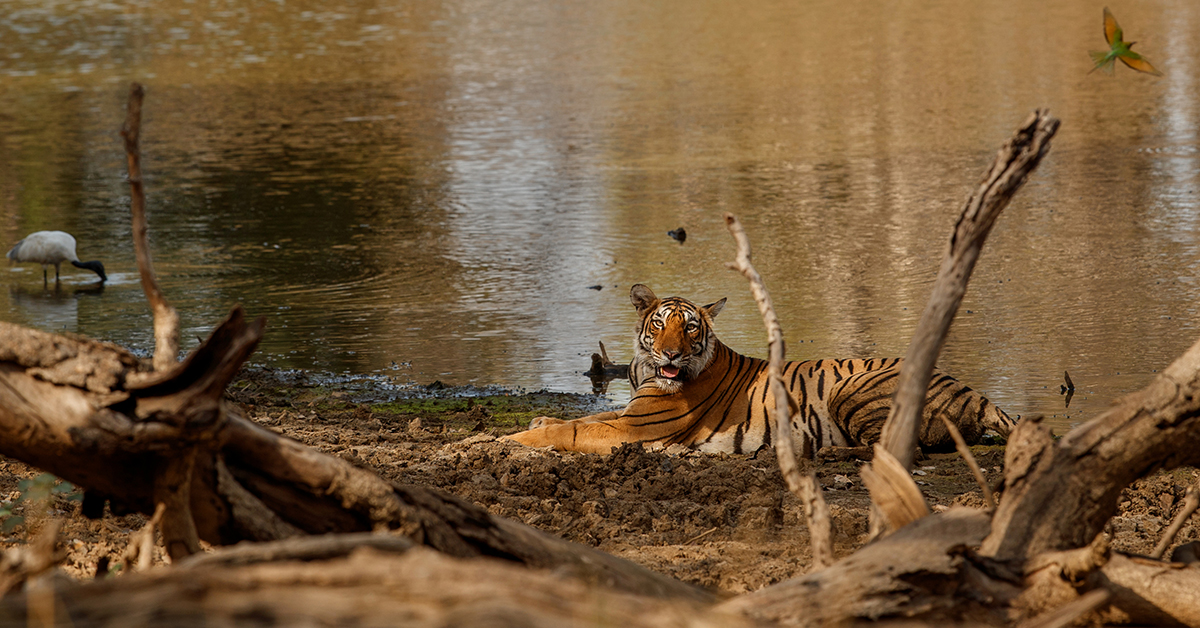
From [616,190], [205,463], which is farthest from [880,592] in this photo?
[616,190]

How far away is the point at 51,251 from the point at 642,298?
6303 millimetres

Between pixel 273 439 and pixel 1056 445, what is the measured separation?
2248 mm

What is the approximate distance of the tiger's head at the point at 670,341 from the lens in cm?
718

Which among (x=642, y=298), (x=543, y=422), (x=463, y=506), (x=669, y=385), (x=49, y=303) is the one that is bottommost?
(x=543, y=422)

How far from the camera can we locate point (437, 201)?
46.4ft

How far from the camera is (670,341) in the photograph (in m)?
7.19

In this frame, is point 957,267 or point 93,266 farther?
point 93,266

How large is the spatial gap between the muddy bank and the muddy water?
1.11 metres

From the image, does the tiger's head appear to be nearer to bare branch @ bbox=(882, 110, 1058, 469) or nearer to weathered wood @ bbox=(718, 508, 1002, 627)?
bare branch @ bbox=(882, 110, 1058, 469)

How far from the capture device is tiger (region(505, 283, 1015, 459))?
6.72m

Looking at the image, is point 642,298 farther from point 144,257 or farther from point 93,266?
point 93,266

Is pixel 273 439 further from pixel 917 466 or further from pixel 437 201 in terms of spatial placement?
pixel 437 201

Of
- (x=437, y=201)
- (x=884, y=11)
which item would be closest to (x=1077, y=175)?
(x=437, y=201)

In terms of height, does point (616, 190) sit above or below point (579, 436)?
above
